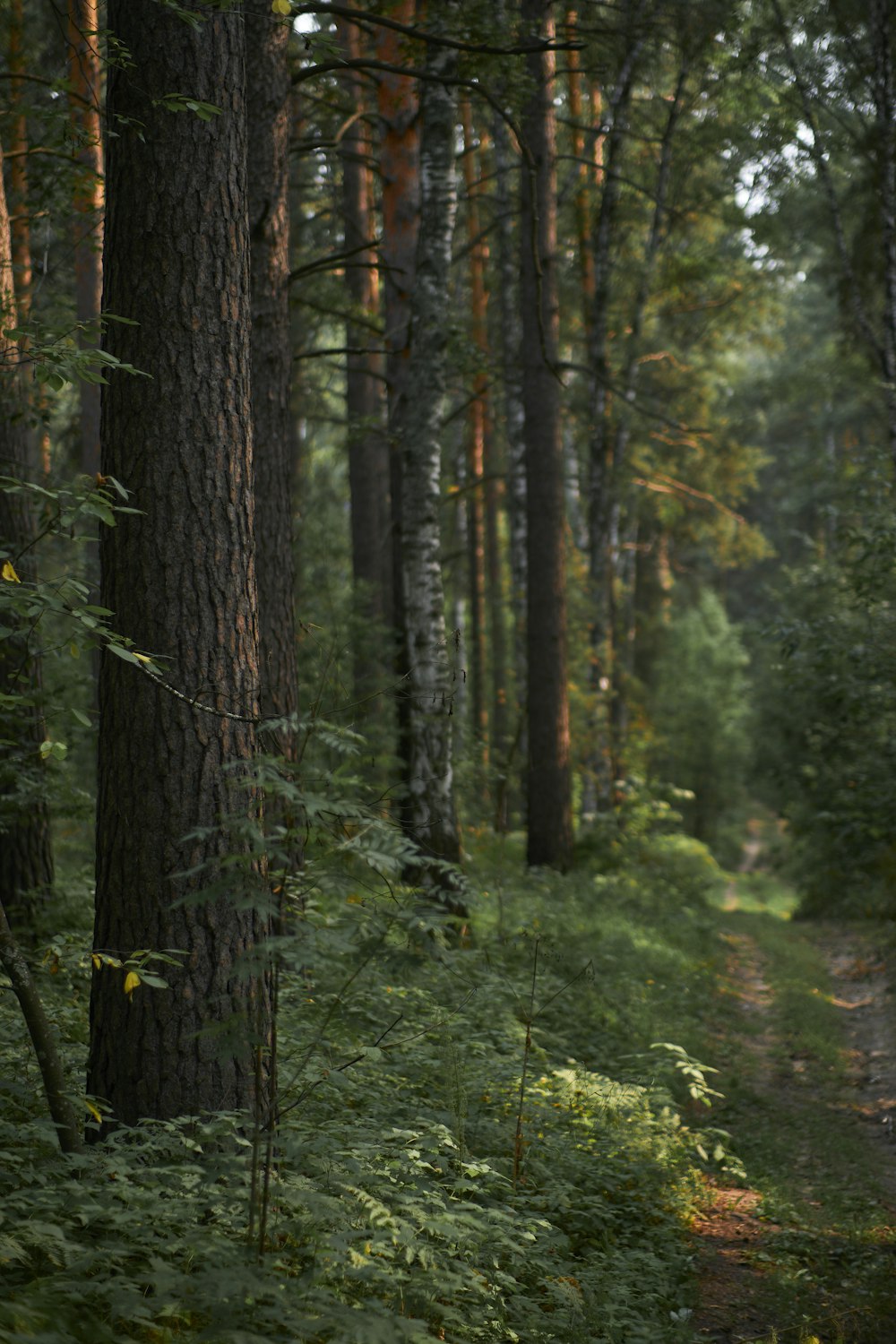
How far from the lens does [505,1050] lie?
6.48 metres

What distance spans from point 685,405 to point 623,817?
12019 mm

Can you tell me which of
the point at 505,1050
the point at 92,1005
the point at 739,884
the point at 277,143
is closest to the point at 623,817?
the point at 505,1050

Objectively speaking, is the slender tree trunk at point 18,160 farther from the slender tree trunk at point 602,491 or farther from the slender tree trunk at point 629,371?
the slender tree trunk at point 602,491

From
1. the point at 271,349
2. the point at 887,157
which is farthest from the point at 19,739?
the point at 887,157

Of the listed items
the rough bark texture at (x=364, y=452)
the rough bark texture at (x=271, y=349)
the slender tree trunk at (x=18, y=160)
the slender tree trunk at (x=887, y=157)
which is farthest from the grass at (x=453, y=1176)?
the slender tree trunk at (x=887, y=157)

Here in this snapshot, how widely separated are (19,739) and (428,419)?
478 centimetres

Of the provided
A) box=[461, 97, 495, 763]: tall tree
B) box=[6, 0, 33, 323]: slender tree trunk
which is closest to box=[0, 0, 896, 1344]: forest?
box=[6, 0, 33, 323]: slender tree trunk

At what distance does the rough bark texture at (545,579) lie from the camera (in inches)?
547

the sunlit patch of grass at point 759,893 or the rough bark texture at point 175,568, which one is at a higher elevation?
the rough bark texture at point 175,568

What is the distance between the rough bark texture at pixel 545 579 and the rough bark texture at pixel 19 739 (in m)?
7.17

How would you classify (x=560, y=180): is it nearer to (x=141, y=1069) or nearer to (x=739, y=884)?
(x=141, y=1069)

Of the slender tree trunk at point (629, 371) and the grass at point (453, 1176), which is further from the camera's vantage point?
the slender tree trunk at point (629, 371)

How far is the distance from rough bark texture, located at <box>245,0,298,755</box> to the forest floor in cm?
418

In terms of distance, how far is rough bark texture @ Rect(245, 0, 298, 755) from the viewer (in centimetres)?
742
